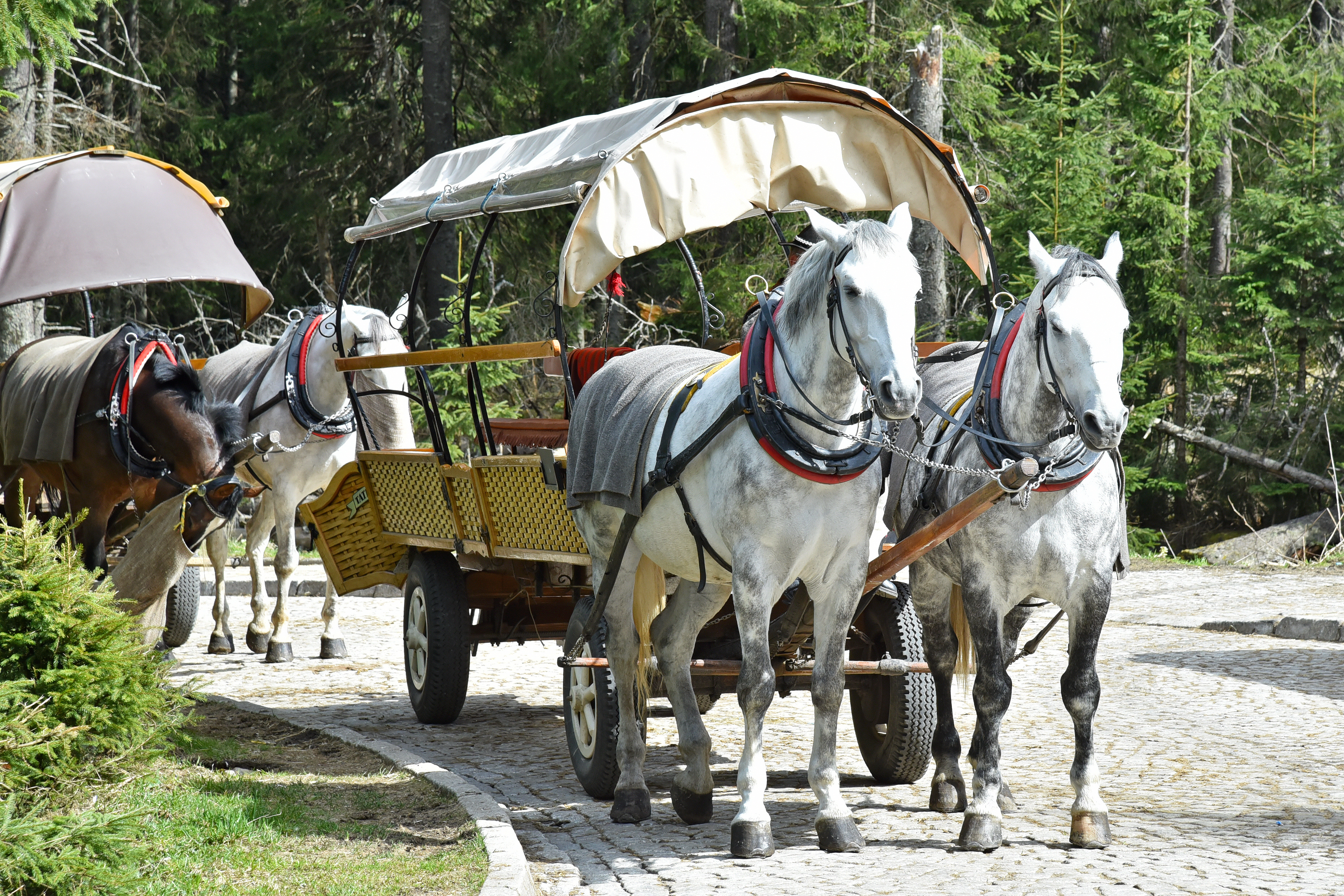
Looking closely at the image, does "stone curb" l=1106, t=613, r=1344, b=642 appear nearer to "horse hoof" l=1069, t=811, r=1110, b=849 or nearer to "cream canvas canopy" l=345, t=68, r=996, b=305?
"cream canvas canopy" l=345, t=68, r=996, b=305

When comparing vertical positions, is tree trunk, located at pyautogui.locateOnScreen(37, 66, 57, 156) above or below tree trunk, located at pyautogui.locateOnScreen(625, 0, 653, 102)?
below

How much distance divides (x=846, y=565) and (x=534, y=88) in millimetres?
17485

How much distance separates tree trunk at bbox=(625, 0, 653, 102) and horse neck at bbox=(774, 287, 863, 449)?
45.4 feet

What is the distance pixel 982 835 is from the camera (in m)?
4.77

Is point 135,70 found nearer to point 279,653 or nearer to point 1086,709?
point 279,653

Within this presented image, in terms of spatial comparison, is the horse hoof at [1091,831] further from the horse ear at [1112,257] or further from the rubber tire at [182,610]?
the rubber tire at [182,610]

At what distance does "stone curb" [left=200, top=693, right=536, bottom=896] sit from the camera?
428 cm

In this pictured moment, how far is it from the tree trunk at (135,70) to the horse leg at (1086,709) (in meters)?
20.1

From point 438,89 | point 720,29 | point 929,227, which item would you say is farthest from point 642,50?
point 929,227

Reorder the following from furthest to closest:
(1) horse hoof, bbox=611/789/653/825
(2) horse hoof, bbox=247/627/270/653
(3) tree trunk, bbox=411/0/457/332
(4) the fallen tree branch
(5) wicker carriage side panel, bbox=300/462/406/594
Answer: (3) tree trunk, bbox=411/0/457/332 → (4) the fallen tree branch → (2) horse hoof, bbox=247/627/270/653 → (5) wicker carriage side panel, bbox=300/462/406/594 → (1) horse hoof, bbox=611/789/653/825

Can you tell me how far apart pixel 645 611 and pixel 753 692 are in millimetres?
981

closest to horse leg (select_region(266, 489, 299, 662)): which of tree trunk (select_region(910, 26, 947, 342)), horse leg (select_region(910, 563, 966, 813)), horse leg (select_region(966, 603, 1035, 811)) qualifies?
horse leg (select_region(910, 563, 966, 813))

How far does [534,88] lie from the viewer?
2102 cm

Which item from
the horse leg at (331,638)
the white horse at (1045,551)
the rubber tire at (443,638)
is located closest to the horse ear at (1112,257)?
the white horse at (1045,551)
